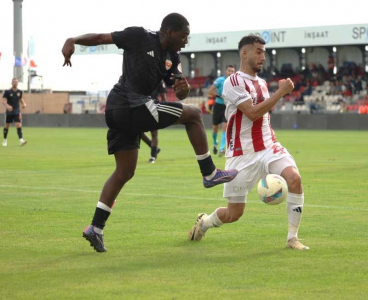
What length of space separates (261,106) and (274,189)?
79cm

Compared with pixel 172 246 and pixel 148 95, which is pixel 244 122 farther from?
pixel 172 246

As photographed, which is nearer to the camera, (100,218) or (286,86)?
(286,86)

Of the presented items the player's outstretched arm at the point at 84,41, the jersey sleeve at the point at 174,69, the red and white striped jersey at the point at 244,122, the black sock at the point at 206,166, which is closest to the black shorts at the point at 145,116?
the jersey sleeve at the point at 174,69

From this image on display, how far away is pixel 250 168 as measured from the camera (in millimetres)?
8352

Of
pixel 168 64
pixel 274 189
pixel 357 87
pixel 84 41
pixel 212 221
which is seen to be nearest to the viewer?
pixel 84 41

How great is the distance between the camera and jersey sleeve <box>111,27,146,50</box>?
309 inches

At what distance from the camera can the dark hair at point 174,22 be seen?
7914 mm

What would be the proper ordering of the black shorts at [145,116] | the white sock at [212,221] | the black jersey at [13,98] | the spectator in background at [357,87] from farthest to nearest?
1. the spectator in background at [357,87]
2. the black jersey at [13,98]
3. the white sock at [212,221]
4. the black shorts at [145,116]

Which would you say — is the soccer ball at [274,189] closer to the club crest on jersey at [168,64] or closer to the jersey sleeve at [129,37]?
the club crest on jersey at [168,64]

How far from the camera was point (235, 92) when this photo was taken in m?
8.38

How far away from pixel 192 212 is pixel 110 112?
135 inches

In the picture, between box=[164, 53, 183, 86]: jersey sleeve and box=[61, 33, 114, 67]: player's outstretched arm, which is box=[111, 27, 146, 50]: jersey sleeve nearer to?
box=[61, 33, 114, 67]: player's outstretched arm

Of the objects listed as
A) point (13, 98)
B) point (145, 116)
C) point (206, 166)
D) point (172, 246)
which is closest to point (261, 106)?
point (206, 166)

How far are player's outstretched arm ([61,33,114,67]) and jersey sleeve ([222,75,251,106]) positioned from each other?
1327mm
